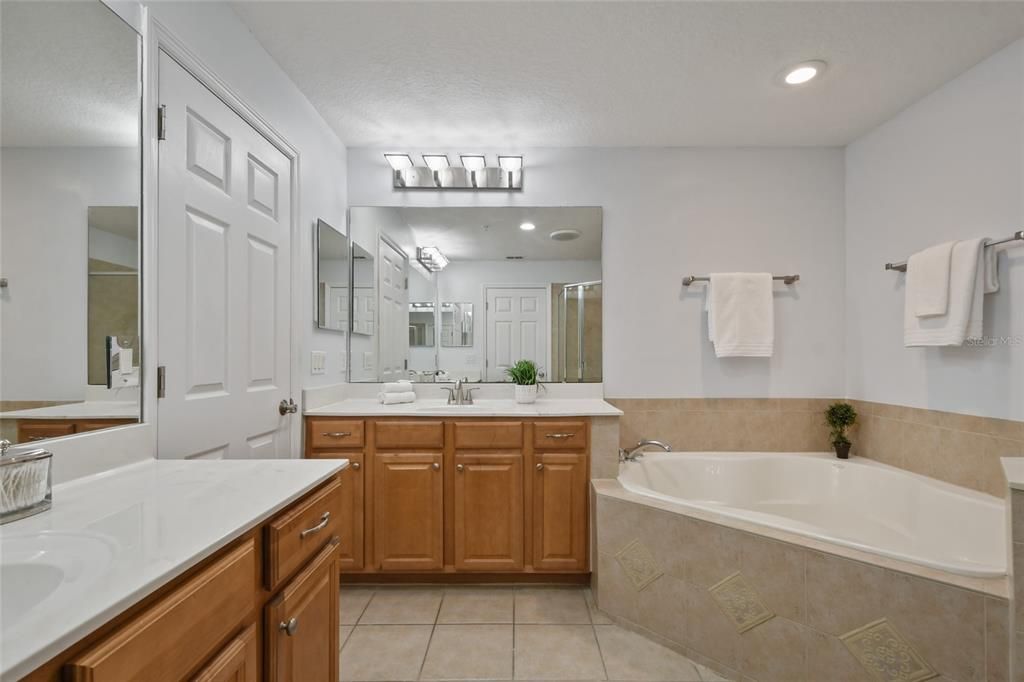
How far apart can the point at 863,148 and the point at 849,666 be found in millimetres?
2565

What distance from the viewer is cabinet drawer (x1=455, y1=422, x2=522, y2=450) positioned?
2.24 m

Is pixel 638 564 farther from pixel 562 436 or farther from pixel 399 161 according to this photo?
pixel 399 161

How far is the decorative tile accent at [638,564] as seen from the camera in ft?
6.13

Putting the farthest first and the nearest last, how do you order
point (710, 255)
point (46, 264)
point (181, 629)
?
point (710, 255), point (46, 264), point (181, 629)

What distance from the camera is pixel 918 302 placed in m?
2.05

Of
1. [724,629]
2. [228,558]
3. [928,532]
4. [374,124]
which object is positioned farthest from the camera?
[374,124]

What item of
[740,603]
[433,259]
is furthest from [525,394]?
[740,603]

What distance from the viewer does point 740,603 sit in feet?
5.40

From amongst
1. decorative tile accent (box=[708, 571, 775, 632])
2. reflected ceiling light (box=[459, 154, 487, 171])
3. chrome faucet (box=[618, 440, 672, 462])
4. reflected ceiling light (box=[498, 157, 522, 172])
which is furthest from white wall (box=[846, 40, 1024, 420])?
reflected ceiling light (box=[459, 154, 487, 171])

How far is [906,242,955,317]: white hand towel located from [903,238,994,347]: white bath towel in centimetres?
2

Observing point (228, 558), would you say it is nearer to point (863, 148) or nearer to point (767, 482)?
point (767, 482)

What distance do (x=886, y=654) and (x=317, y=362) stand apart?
2.47 m

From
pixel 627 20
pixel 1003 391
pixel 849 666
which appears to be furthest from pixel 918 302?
pixel 627 20

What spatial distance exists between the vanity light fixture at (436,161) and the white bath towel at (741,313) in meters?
1.69
